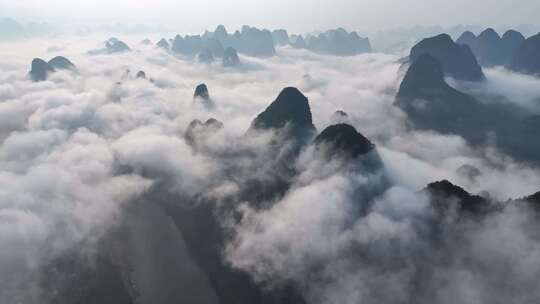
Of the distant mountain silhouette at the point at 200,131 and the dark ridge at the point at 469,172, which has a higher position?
the distant mountain silhouette at the point at 200,131

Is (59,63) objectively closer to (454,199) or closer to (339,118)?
(339,118)

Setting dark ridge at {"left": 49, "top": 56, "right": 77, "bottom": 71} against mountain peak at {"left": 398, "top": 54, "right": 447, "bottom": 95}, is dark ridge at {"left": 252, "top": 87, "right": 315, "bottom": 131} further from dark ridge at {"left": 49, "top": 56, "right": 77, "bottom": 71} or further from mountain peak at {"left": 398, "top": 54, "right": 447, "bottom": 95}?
dark ridge at {"left": 49, "top": 56, "right": 77, "bottom": 71}

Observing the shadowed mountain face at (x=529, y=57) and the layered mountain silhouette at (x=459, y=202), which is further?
the shadowed mountain face at (x=529, y=57)

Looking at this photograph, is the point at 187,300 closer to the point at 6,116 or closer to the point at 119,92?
the point at 6,116

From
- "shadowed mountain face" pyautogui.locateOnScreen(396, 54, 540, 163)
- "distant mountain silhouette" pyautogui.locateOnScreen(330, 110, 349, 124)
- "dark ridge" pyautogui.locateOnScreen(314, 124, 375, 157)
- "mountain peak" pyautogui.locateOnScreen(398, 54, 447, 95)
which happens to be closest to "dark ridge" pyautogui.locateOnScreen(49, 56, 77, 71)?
"distant mountain silhouette" pyautogui.locateOnScreen(330, 110, 349, 124)

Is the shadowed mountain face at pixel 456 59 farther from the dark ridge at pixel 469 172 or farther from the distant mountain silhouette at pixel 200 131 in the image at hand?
the distant mountain silhouette at pixel 200 131

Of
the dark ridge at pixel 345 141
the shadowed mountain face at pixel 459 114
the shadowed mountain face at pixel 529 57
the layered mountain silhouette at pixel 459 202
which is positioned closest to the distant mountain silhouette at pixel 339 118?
the shadowed mountain face at pixel 459 114

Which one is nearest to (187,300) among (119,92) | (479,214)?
(479,214)
